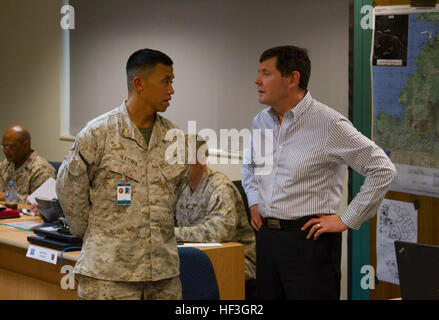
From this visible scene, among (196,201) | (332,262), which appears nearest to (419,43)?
(332,262)

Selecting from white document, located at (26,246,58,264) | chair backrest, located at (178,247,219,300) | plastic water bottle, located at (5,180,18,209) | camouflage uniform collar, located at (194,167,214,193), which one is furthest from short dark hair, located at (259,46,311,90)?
plastic water bottle, located at (5,180,18,209)

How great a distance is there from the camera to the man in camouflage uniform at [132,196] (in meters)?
2.19

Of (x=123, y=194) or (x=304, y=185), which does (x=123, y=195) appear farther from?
(x=304, y=185)

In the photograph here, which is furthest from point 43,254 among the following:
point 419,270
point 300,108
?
point 419,270

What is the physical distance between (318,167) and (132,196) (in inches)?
34.2

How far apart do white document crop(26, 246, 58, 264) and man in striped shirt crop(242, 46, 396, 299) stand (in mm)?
1054

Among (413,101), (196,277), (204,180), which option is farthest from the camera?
(204,180)

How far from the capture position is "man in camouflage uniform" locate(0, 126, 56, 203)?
5.11 metres

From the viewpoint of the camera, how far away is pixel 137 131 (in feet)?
7.42

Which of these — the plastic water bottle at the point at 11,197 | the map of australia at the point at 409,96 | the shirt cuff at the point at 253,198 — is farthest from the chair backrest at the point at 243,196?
the plastic water bottle at the point at 11,197

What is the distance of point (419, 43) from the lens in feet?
10.1

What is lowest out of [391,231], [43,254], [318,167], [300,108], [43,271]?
[43,271]

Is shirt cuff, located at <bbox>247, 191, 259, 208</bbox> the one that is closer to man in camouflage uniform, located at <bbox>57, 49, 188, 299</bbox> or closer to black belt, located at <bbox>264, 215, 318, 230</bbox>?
black belt, located at <bbox>264, 215, 318, 230</bbox>

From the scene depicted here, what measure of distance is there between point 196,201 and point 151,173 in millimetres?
1585
